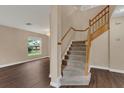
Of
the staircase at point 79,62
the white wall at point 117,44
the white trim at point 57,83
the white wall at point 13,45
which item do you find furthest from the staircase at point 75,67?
the white wall at point 13,45

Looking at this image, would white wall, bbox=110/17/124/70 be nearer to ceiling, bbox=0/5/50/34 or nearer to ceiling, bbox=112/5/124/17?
ceiling, bbox=112/5/124/17

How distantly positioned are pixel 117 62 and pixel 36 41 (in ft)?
20.0

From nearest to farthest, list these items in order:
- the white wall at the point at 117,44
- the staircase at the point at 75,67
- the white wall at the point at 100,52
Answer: the staircase at the point at 75,67 → the white wall at the point at 117,44 → the white wall at the point at 100,52

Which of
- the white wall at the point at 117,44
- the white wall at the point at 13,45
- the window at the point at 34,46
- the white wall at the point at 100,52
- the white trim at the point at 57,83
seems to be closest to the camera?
the white trim at the point at 57,83

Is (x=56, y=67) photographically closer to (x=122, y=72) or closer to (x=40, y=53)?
(x=122, y=72)

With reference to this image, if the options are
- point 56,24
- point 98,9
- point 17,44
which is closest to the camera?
point 56,24

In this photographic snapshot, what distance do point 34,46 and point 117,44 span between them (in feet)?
19.5

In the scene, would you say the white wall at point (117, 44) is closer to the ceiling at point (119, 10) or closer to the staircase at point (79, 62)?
the ceiling at point (119, 10)

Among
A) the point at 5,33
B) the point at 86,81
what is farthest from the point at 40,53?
the point at 86,81

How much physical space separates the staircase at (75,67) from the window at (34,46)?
3957 millimetres

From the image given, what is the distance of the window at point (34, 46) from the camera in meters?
7.56

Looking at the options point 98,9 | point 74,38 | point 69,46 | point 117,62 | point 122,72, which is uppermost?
point 98,9

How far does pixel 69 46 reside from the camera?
16.0ft

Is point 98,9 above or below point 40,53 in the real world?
above
